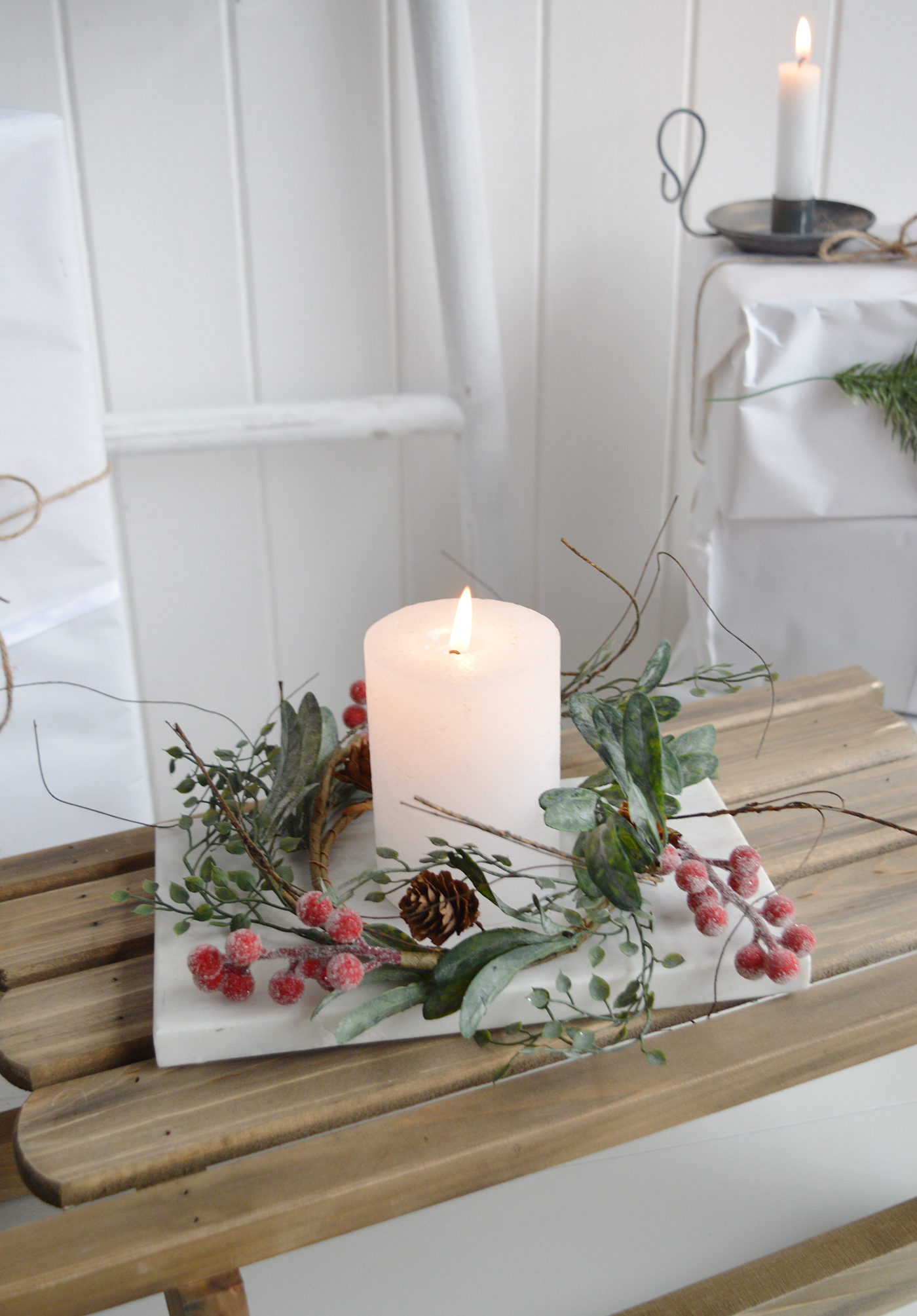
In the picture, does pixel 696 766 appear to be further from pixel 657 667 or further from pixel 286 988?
pixel 286 988

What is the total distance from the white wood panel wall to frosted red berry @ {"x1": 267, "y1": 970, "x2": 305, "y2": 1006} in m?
0.66

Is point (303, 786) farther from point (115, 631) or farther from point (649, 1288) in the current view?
point (649, 1288)

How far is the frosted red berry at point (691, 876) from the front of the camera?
0.48 meters

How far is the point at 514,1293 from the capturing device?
0.69m

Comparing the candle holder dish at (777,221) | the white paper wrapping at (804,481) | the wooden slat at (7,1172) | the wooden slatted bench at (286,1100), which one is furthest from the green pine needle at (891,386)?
the wooden slat at (7,1172)

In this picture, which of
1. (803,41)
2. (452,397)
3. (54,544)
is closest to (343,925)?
(54,544)

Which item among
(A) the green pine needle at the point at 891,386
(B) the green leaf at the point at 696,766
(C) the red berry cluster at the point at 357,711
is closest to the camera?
(B) the green leaf at the point at 696,766

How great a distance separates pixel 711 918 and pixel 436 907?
4.8 inches

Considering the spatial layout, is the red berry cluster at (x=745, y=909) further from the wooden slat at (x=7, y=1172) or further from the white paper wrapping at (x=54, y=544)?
the wooden slat at (x=7, y=1172)

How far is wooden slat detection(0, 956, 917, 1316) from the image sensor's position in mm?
403

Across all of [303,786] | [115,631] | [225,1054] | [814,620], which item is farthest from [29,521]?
[814,620]

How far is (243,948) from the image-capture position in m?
0.45

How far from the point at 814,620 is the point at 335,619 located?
48 cm

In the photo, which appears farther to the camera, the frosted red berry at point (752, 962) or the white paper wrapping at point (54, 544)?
the white paper wrapping at point (54, 544)
